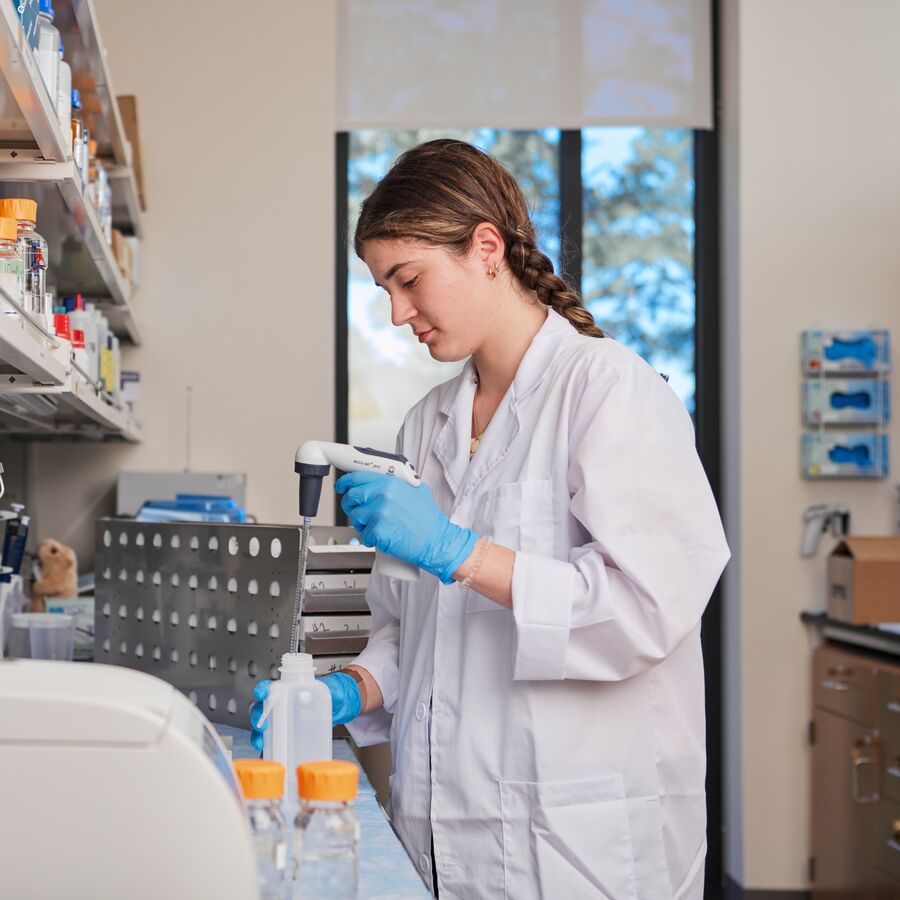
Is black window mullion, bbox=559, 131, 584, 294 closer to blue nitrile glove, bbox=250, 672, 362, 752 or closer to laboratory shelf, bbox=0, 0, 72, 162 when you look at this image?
laboratory shelf, bbox=0, 0, 72, 162

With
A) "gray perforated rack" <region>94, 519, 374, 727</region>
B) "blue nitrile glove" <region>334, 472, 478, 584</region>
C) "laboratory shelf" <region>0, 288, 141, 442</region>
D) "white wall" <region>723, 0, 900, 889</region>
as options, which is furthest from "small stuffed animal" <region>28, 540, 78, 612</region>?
"white wall" <region>723, 0, 900, 889</region>

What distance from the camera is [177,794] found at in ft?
2.51

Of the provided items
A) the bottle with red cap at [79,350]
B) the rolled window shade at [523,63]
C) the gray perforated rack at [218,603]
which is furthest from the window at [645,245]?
the bottle with red cap at [79,350]

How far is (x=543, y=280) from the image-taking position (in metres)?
1.65

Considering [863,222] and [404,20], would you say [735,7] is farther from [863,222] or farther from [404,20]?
[404,20]

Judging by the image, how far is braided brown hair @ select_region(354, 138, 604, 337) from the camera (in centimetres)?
155

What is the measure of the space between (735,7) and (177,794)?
370 centimetres

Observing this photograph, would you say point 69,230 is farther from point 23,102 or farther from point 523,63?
point 523,63

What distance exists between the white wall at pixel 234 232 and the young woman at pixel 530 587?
2.17 meters

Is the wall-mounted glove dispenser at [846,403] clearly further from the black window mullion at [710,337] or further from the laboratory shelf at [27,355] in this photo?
the laboratory shelf at [27,355]

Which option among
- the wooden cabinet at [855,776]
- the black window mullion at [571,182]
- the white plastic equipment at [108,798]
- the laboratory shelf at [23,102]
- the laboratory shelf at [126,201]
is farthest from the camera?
the black window mullion at [571,182]

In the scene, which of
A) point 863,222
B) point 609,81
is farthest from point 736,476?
point 609,81

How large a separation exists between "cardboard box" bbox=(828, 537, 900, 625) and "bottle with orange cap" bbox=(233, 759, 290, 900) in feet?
8.99

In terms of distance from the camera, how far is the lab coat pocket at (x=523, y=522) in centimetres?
146
